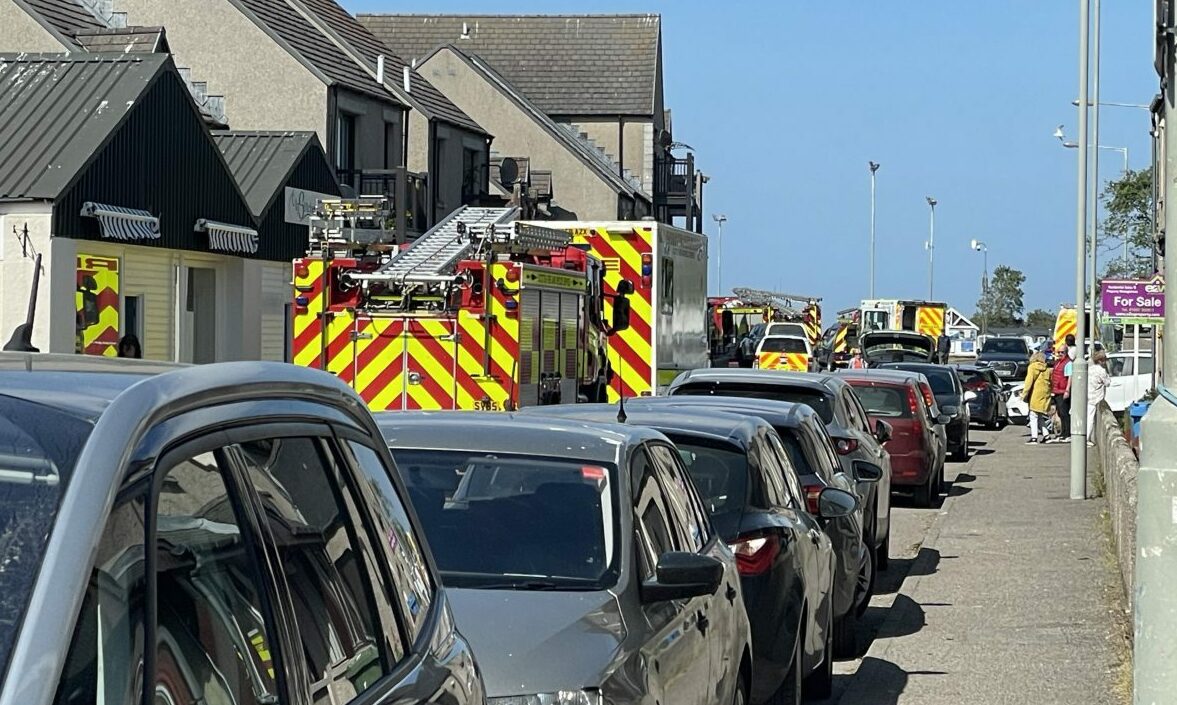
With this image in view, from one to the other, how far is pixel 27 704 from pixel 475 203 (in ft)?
150

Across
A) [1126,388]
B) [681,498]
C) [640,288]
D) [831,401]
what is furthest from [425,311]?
[1126,388]

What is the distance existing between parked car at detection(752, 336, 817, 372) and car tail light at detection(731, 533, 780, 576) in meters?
34.1

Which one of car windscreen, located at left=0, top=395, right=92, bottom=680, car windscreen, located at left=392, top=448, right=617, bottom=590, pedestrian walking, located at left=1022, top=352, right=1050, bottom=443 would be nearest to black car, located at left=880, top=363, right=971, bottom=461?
pedestrian walking, located at left=1022, top=352, right=1050, bottom=443

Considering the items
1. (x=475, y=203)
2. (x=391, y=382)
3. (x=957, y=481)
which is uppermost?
(x=475, y=203)

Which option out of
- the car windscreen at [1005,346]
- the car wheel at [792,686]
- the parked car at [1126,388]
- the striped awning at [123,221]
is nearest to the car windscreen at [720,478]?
the car wheel at [792,686]

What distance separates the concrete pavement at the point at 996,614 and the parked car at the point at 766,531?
0.74 metres

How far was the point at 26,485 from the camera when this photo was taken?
248 cm

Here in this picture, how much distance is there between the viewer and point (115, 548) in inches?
97.7

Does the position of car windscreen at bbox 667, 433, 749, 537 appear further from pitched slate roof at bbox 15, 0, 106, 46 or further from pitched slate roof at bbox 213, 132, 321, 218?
pitched slate roof at bbox 15, 0, 106, 46

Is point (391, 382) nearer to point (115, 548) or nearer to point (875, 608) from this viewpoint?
point (875, 608)

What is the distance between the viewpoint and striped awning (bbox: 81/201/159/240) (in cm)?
2380

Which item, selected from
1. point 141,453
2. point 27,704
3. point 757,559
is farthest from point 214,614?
point 757,559

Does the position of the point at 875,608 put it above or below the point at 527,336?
below

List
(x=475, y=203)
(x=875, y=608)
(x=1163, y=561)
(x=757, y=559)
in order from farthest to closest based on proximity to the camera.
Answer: (x=475, y=203) < (x=875, y=608) < (x=757, y=559) < (x=1163, y=561)
